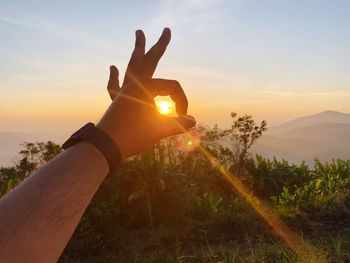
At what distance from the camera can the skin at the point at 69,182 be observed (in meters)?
0.99

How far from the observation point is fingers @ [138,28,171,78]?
5.65 feet

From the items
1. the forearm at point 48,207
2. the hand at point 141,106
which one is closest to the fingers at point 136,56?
the hand at point 141,106

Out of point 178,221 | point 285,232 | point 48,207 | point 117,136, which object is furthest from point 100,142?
point 178,221

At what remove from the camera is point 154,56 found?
5.77 ft

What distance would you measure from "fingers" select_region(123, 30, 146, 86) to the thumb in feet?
0.71

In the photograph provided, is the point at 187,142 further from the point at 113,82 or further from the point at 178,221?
the point at 113,82

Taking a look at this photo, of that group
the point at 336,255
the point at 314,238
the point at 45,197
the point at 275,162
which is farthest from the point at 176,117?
the point at 275,162

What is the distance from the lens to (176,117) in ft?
5.96

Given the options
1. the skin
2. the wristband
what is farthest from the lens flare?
the wristband

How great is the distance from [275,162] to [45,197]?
59.3 feet

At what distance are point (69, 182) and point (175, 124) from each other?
2.33ft

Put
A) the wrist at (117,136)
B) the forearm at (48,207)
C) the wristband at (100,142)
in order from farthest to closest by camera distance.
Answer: the wrist at (117,136) < the wristband at (100,142) < the forearm at (48,207)

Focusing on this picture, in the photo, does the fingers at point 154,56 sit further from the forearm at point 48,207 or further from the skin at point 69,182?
the forearm at point 48,207

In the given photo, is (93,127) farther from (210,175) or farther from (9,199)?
(210,175)
